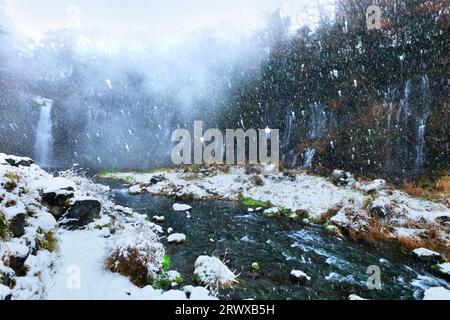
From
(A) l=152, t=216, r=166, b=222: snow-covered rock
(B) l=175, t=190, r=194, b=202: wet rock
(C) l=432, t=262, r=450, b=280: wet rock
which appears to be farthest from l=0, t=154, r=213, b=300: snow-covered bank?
(B) l=175, t=190, r=194, b=202: wet rock

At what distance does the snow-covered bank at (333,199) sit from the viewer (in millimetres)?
11766

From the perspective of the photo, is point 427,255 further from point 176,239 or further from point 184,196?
point 184,196

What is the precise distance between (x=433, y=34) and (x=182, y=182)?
23.1m

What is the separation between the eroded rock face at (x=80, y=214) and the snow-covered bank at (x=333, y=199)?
30.8 ft

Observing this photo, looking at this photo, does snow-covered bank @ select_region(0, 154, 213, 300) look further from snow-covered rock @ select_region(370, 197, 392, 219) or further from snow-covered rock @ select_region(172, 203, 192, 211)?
snow-covered rock @ select_region(370, 197, 392, 219)

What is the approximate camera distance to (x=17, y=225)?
6.59 metres

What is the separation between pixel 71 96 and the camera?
47.4 metres

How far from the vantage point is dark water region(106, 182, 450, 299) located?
767cm

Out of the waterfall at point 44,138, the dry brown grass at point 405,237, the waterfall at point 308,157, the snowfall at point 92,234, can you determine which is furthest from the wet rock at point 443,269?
the waterfall at point 44,138

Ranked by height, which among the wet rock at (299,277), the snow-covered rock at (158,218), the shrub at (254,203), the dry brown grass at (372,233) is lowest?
the shrub at (254,203)

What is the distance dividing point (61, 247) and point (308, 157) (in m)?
20.7

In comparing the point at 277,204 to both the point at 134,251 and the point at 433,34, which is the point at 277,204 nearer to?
the point at 134,251

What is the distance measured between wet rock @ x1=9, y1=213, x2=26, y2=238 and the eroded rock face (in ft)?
7.67

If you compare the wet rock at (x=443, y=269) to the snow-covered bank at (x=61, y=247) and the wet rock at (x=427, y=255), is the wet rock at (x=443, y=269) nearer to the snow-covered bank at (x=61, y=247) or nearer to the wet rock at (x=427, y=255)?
the wet rock at (x=427, y=255)
